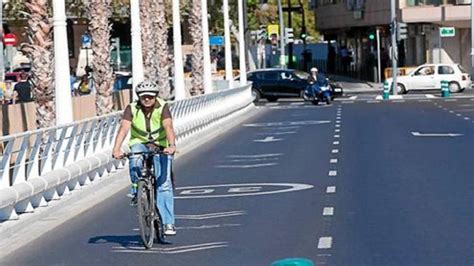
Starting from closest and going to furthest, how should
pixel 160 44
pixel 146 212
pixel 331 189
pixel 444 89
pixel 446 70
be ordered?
pixel 146 212 → pixel 331 189 → pixel 160 44 → pixel 444 89 → pixel 446 70

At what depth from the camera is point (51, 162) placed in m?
19.6

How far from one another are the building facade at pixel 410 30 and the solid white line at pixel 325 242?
6214 cm

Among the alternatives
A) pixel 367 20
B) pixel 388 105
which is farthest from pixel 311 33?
pixel 388 105

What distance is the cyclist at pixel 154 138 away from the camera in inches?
544

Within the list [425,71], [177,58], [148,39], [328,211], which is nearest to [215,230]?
[328,211]

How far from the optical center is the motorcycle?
56.7m

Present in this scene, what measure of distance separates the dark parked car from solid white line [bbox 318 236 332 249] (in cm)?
4671

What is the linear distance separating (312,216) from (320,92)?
40713mm

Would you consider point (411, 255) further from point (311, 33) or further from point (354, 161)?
point (311, 33)

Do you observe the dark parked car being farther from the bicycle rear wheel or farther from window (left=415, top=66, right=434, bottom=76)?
the bicycle rear wheel

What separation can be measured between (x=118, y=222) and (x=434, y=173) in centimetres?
679

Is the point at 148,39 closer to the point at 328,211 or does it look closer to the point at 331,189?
the point at 331,189

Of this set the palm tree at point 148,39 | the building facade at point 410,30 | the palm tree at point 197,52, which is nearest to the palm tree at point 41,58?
the palm tree at point 148,39

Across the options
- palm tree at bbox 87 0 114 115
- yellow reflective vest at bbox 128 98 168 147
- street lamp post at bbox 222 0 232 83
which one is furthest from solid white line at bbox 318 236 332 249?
street lamp post at bbox 222 0 232 83
